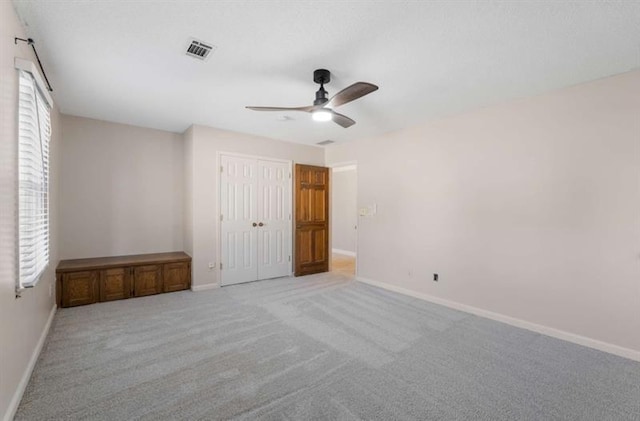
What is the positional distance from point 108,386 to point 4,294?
0.95 metres

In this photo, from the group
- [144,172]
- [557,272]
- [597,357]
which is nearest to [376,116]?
[557,272]

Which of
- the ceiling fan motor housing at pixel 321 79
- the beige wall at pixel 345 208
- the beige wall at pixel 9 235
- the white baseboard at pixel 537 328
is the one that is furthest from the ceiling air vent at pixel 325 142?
the beige wall at pixel 9 235

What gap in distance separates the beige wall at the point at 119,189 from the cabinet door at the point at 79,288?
72 centimetres

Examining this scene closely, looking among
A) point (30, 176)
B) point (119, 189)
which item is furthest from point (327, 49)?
point (119, 189)

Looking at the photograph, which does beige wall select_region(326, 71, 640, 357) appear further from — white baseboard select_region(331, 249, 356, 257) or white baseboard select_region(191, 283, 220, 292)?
white baseboard select_region(331, 249, 356, 257)

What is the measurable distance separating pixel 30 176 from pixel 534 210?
4616mm

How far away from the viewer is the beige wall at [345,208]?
809 centimetres

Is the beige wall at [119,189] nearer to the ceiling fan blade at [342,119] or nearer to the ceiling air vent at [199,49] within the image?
the ceiling air vent at [199,49]

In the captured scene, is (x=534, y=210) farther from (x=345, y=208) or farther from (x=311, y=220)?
(x=345, y=208)

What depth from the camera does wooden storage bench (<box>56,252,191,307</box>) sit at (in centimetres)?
371

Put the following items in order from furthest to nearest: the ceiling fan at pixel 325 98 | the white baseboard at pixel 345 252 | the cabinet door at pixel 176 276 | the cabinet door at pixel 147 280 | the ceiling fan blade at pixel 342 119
Answer: the white baseboard at pixel 345 252 < the cabinet door at pixel 176 276 < the cabinet door at pixel 147 280 < the ceiling fan blade at pixel 342 119 < the ceiling fan at pixel 325 98

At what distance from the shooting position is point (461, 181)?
3.84 m

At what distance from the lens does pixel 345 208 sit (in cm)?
830

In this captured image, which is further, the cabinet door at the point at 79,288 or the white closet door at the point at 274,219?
the white closet door at the point at 274,219
